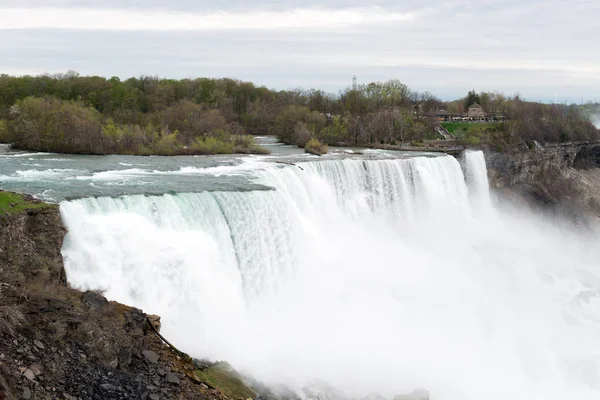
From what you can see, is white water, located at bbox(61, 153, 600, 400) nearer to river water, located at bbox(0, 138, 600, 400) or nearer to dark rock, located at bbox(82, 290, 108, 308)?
river water, located at bbox(0, 138, 600, 400)

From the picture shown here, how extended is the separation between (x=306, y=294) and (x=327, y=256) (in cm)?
231

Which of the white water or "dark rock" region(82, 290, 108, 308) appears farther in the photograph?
the white water

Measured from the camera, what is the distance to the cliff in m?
8.97

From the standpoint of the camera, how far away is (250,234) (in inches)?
653

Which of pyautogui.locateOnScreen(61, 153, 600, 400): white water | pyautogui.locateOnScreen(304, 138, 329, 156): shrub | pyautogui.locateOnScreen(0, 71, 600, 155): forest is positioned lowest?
pyautogui.locateOnScreen(61, 153, 600, 400): white water

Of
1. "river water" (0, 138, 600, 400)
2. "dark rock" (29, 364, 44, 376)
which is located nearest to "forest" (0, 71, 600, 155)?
"river water" (0, 138, 600, 400)

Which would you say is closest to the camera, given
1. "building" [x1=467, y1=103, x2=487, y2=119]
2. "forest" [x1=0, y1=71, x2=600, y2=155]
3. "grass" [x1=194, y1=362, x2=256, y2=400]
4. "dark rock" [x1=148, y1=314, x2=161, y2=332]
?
"grass" [x1=194, y1=362, x2=256, y2=400]

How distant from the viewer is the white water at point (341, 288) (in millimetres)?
13406

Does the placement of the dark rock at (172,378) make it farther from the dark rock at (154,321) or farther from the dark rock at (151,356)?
the dark rock at (154,321)

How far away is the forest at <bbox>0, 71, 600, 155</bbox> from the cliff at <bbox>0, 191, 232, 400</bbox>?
18.9 metres

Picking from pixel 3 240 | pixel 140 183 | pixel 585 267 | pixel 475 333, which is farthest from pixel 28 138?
pixel 585 267

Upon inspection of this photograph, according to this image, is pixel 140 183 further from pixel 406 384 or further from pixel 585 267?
pixel 585 267

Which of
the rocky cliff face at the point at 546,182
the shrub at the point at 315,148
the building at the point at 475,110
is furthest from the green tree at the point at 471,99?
the shrub at the point at 315,148

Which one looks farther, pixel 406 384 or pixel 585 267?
pixel 585 267
